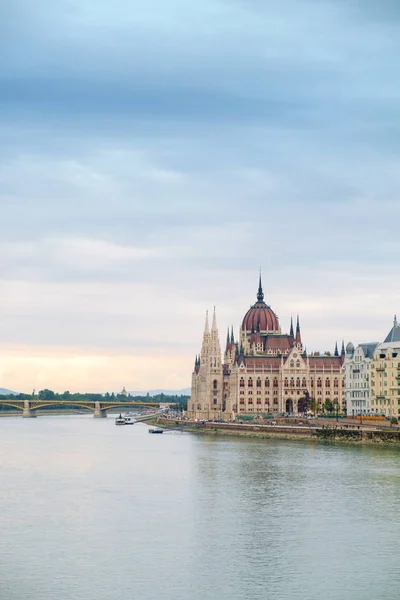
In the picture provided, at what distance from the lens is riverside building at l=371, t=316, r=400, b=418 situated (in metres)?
188

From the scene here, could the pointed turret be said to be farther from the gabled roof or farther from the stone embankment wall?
the stone embankment wall

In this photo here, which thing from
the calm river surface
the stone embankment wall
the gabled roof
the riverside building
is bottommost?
the calm river surface

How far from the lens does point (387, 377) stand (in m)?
191

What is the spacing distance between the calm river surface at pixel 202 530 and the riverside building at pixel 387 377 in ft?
198

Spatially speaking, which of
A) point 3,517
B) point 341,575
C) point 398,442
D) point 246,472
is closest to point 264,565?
point 341,575

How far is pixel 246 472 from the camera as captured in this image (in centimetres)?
11319

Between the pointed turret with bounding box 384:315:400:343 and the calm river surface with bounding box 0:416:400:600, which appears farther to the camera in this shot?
the pointed turret with bounding box 384:315:400:343

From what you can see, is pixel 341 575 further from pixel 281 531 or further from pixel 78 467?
pixel 78 467

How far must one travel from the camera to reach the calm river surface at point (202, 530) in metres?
58.1

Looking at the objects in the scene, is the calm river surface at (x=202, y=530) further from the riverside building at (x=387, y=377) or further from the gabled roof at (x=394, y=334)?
the gabled roof at (x=394, y=334)

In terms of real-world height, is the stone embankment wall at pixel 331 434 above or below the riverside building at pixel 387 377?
below

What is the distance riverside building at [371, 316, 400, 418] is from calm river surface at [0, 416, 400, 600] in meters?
60.2

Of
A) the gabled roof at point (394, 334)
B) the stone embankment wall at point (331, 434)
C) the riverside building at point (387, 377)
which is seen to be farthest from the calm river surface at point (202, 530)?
the gabled roof at point (394, 334)

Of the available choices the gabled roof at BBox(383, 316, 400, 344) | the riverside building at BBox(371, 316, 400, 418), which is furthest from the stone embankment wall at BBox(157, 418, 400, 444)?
the gabled roof at BBox(383, 316, 400, 344)
